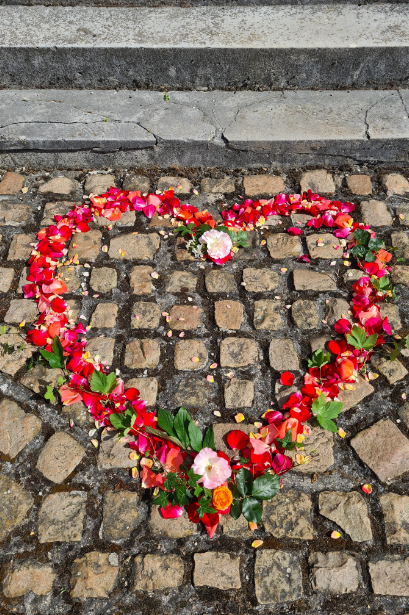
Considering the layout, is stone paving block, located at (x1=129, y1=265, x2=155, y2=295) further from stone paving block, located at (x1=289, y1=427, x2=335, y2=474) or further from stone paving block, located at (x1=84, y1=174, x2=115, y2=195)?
stone paving block, located at (x1=289, y1=427, x2=335, y2=474)

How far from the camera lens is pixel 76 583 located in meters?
1.81

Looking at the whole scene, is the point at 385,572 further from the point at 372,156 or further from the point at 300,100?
the point at 300,100

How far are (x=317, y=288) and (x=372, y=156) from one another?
4.09 feet

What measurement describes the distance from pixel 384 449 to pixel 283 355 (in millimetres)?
624

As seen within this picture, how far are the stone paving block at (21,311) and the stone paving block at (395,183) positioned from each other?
7.73ft

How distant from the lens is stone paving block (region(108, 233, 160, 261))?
2826mm

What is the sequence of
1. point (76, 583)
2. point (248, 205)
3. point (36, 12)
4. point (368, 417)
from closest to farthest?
1. point (76, 583)
2. point (368, 417)
3. point (248, 205)
4. point (36, 12)

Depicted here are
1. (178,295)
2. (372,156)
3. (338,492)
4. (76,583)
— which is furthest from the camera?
(372,156)

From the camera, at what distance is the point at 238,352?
94.9 inches

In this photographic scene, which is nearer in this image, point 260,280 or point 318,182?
point 260,280

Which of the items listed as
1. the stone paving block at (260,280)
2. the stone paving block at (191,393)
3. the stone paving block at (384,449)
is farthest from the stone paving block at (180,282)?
the stone paving block at (384,449)

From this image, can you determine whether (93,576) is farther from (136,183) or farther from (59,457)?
(136,183)

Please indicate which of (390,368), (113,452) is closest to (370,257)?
(390,368)

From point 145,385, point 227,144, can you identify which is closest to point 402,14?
point 227,144
